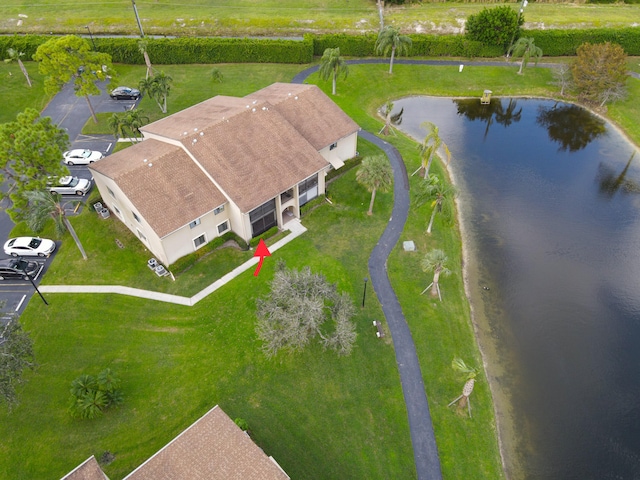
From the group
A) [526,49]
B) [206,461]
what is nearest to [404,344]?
[206,461]

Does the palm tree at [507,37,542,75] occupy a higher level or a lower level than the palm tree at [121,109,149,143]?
higher

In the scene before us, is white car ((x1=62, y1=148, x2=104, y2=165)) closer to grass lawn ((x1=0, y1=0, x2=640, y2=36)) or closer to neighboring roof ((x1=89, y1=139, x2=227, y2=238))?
neighboring roof ((x1=89, y1=139, x2=227, y2=238))

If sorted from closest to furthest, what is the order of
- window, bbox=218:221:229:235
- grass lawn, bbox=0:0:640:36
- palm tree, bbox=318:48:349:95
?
1. window, bbox=218:221:229:235
2. palm tree, bbox=318:48:349:95
3. grass lawn, bbox=0:0:640:36

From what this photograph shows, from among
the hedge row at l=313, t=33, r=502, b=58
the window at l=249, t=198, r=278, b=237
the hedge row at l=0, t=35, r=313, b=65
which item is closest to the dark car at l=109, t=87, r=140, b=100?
the hedge row at l=0, t=35, r=313, b=65

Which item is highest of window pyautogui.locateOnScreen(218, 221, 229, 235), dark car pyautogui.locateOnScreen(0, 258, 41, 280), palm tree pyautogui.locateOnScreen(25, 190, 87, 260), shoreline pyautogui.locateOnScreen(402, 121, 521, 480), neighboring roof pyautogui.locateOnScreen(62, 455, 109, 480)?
palm tree pyautogui.locateOnScreen(25, 190, 87, 260)

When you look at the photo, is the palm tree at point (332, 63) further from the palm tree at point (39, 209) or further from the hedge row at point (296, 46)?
the palm tree at point (39, 209)
